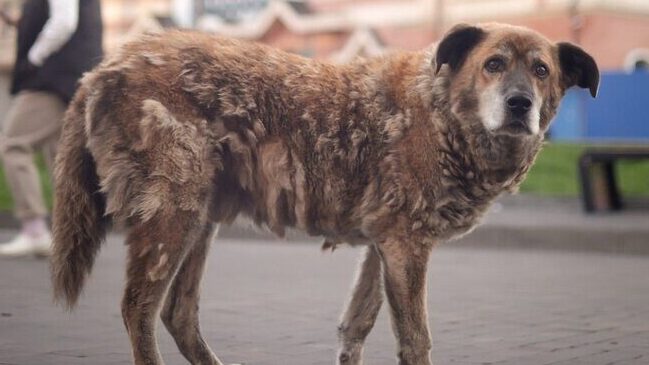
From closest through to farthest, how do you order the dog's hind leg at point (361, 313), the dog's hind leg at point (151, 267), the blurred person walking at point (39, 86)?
the dog's hind leg at point (151, 267), the dog's hind leg at point (361, 313), the blurred person walking at point (39, 86)

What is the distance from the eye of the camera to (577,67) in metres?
5.06

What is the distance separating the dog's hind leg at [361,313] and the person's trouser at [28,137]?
4669 mm

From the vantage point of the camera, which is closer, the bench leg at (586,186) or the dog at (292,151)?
the dog at (292,151)

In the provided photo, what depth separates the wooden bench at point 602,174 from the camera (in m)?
14.4

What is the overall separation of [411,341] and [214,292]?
3.62m

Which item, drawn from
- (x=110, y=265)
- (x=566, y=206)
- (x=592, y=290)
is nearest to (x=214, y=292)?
(x=110, y=265)

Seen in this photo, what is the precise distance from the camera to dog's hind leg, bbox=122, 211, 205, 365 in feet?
14.8

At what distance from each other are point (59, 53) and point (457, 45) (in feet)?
17.0

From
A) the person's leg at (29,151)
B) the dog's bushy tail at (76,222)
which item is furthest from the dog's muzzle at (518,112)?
the person's leg at (29,151)

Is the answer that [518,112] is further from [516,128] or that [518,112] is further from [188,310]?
[188,310]

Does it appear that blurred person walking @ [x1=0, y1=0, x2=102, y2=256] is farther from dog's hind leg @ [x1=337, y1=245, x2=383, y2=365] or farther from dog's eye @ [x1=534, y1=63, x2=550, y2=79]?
dog's eye @ [x1=534, y1=63, x2=550, y2=79]

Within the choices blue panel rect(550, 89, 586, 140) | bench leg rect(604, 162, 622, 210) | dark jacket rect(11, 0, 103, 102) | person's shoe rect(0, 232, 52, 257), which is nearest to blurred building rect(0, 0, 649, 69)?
blue panel rect(550, 89, 586, 140)

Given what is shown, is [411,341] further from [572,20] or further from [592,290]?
[572,20]

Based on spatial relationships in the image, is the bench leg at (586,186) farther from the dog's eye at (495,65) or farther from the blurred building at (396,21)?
the blurred building at (396,21)
